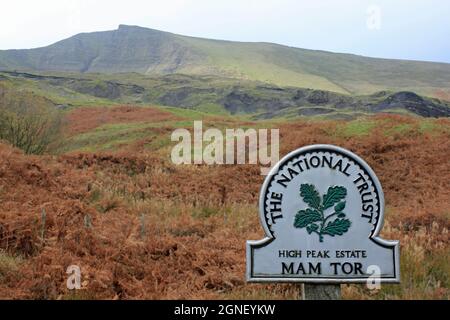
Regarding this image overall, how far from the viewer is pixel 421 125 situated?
2227 centimetres

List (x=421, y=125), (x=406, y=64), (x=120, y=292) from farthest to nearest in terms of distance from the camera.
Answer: (x=406, y=64)
(x=421, y=125)
(x=120, y=292)

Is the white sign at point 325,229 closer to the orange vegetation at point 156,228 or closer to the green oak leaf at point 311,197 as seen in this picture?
the green oak leaf at point 311,197

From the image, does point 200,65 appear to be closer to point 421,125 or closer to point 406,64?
point 406,64

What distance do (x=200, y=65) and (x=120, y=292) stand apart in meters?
171

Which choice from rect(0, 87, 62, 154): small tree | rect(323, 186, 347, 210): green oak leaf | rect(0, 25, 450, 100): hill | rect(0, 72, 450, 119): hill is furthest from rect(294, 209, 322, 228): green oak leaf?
rect(0, 25, 450, 100): hill

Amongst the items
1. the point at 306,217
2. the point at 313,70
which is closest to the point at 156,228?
the point at 306,217

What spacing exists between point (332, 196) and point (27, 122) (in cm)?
1844

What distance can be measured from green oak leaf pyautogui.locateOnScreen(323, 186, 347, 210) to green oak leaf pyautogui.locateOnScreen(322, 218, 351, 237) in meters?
0.17

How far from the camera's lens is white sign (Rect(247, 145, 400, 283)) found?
4848mm

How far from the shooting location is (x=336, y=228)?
4.86 metres

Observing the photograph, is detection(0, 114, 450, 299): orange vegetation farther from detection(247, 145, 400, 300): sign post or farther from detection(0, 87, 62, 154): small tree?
detection(0, 87, 62, 154): small tree

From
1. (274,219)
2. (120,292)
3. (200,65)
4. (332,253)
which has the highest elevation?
(200,65)
